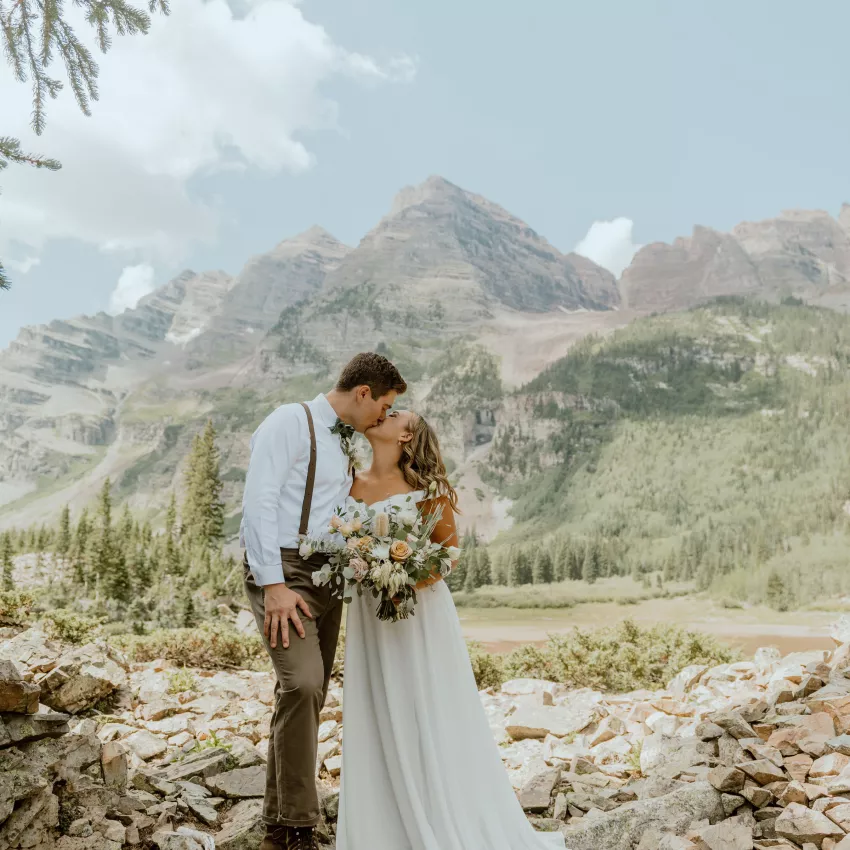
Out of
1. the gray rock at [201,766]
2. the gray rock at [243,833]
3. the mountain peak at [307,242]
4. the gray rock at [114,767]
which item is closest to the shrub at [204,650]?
the gray rock at [201,766]

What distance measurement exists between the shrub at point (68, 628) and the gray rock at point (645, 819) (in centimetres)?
533

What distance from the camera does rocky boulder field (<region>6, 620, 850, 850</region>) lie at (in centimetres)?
243

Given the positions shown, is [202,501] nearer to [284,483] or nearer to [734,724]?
[734,724]

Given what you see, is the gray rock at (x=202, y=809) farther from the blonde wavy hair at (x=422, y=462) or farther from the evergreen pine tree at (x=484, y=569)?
the evergreen pine tree at (x=484, y=569)

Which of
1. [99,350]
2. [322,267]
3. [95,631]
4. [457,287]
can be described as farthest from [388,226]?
[95,631]

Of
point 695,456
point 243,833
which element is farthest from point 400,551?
point 695,456

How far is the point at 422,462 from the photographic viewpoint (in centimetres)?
260

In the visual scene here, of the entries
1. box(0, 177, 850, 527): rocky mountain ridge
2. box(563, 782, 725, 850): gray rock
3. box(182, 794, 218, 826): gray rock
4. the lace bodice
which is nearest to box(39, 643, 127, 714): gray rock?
box(182, 794, 218, 826): gray rock

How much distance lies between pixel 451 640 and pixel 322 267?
186 feet

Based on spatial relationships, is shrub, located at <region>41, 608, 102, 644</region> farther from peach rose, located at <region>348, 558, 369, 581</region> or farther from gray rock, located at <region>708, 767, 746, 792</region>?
gray rock, located at <region>708, 767, 746, 792</region>

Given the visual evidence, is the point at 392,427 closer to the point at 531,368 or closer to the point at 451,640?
the point at 451,640

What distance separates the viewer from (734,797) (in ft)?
9.37

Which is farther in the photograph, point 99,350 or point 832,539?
point 99,350

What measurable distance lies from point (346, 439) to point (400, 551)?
0.46m
